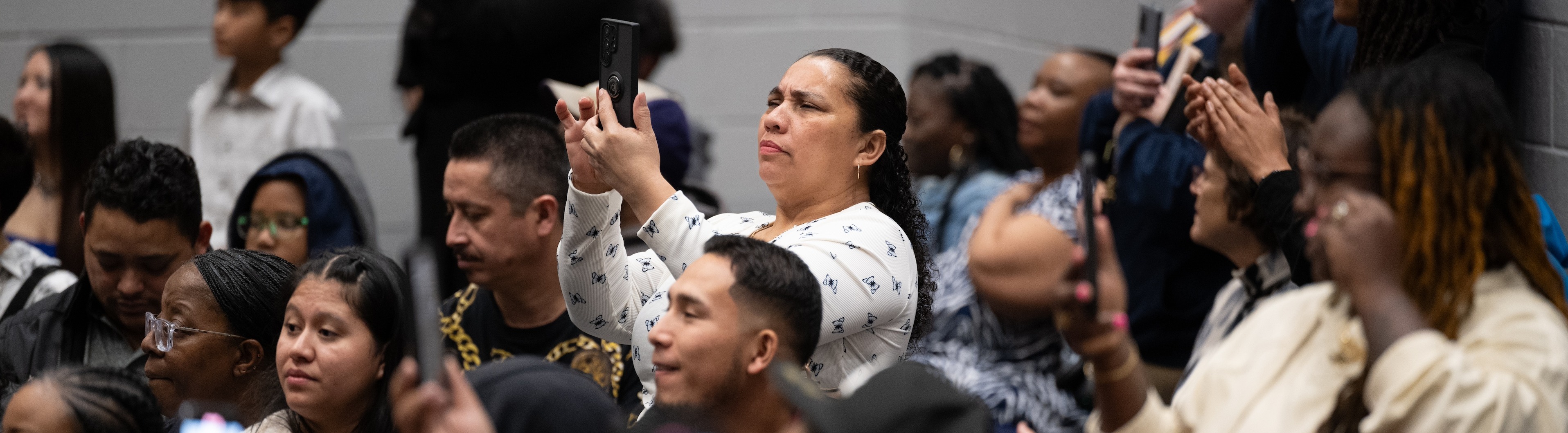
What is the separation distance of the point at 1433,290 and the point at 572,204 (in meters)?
1.48

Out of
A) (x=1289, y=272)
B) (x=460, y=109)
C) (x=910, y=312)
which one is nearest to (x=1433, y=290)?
(x=910, y=312)

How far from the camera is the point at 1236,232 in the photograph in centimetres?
324

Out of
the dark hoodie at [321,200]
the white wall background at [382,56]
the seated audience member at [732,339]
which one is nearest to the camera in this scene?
the seated audience member at [732,339]

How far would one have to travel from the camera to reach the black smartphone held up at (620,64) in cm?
268

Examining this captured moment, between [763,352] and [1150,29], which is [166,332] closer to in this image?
[763,352]

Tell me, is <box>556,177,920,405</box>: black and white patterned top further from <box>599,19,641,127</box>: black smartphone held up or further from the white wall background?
the white wall background

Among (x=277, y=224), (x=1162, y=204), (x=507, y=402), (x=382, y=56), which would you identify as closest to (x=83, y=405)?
(x=507, y=402)

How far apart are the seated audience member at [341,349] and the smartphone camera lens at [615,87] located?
0.50 meters

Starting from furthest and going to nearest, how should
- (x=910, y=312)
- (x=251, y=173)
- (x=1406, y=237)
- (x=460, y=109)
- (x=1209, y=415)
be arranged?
(x=251, y=173)
(x=460, y=109)
(x=910, y=312)
(x=1209, y=415)
(x=1406, y=237)

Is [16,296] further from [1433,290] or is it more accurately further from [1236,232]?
[1433,290]

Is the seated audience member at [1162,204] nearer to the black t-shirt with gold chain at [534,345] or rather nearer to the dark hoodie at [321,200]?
the black t-shirt with gold chain at [534,345]

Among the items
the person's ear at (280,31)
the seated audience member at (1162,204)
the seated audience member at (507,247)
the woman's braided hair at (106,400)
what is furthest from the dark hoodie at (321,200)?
the seated audience member at (1162,204)

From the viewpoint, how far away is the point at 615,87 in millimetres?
2697

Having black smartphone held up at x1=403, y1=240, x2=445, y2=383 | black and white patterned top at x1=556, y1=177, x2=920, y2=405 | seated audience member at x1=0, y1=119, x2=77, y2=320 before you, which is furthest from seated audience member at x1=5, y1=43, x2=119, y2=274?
black smartphone held up at x1=403, y1=240, x2=445, y2=383
